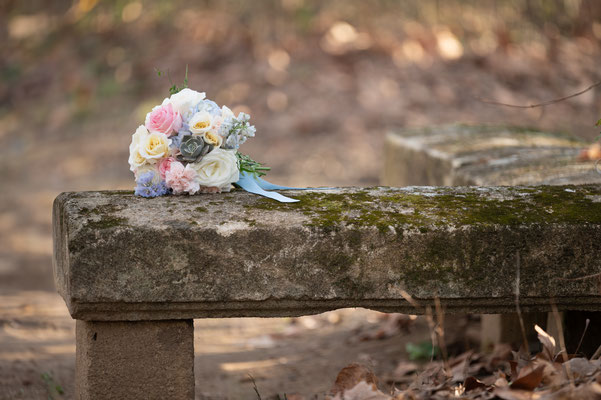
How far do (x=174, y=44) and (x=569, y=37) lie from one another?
18.7ft

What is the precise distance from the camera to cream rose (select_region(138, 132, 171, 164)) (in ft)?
7.94

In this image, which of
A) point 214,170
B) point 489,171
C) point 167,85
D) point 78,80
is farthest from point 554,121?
point 214,170

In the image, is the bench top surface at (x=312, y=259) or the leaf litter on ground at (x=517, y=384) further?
the bench top surface at (x=312, y=259)

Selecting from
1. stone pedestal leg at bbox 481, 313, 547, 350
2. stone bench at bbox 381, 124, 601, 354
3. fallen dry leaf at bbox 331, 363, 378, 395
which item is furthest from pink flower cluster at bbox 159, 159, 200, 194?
stone pedestal leg at bbox 481, 313, 547, 350

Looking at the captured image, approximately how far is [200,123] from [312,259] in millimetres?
661

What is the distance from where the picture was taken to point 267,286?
218 centimetres

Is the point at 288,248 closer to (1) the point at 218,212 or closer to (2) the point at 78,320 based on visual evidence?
(1) the point at 218,212

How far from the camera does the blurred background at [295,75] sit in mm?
8164

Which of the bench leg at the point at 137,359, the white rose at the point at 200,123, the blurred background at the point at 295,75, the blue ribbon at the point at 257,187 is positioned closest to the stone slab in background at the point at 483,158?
the blue ribbon at the point at 257,187

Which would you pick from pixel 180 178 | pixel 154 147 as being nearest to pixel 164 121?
pixel 154 147

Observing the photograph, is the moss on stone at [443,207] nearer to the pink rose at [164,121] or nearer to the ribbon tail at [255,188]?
the ribbon tail at [255,188]

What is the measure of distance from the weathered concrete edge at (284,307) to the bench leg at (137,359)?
0.18 feet

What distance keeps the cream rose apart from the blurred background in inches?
187

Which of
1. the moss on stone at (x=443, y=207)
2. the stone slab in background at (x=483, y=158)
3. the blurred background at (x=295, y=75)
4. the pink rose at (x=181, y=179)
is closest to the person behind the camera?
the moss on stone at (x=443, y=207)
